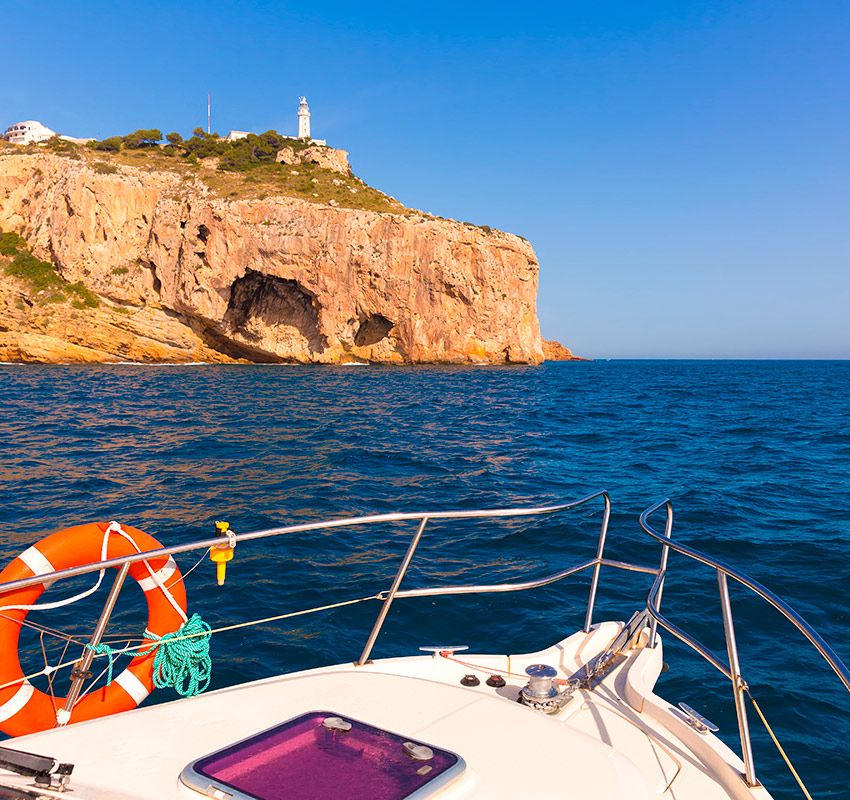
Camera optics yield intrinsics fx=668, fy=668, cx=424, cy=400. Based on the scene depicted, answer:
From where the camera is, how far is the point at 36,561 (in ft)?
10.6

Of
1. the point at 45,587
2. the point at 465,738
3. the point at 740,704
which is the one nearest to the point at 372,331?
the point at 45,587

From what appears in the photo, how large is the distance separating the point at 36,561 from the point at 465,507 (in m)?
7.22

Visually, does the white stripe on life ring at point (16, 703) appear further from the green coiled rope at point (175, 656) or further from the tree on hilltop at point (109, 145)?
the tree on hilltop at point (109, 145)

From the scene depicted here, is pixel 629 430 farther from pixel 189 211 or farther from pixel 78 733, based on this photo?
pixel 189 211

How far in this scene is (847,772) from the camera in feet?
12.6

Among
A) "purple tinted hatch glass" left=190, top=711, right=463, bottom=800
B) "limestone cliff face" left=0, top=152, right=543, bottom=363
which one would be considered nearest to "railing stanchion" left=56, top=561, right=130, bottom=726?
"purple tinted hatch glass" left=190, top=711, right=463, bottom=800

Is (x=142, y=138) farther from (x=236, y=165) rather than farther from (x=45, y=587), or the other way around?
(x=45, y=587)

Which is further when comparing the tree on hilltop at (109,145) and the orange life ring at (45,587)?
the tree on hilltop at (109,145)

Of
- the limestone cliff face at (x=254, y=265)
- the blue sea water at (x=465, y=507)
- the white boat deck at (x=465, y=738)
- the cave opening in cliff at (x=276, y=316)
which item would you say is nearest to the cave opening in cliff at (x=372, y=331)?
the limestone cliff face at (x=254, y=265)

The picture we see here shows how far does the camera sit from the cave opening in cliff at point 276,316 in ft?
180


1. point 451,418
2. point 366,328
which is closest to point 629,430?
point 451,418

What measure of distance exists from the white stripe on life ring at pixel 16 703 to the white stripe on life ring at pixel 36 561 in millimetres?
542

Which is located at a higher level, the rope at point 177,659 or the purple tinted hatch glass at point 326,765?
the purple tinted hatch glass at point 326,765

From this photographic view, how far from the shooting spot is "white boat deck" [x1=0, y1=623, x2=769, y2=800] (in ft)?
6.67
